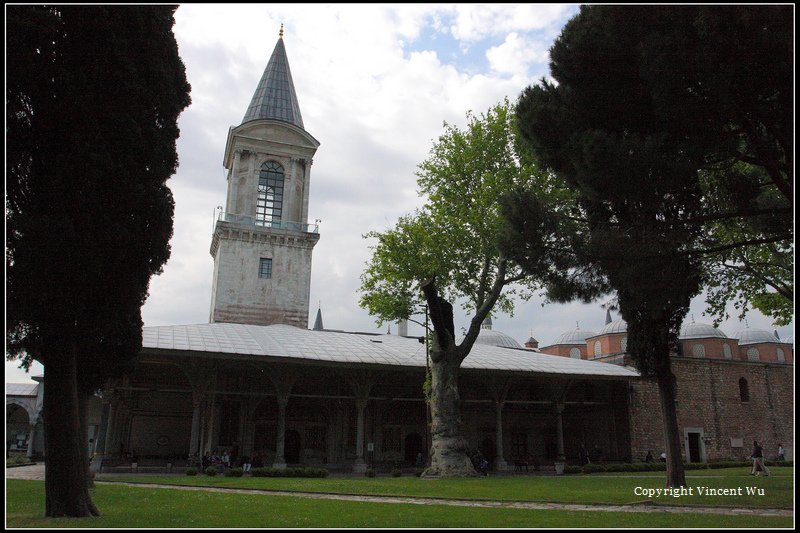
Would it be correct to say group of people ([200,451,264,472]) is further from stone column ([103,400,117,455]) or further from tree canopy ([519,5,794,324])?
tree canopy ([519,5,794,324])

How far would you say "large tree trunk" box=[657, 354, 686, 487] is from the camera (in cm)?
1260

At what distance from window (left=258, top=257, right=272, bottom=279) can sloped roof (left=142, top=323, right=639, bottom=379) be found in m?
4.20

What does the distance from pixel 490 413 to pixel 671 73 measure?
20.8 metres

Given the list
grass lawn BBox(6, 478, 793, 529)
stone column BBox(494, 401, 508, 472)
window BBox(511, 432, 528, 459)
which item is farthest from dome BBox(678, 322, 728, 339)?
grass lawn BBox(6, 478, 793, 529)

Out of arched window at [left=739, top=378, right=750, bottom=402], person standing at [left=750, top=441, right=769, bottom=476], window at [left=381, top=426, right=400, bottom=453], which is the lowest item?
window at [left=381, top=426, right=400, bottom=453]

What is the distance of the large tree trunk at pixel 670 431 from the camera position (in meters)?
12.6

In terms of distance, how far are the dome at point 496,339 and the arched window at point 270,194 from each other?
59.9 ft

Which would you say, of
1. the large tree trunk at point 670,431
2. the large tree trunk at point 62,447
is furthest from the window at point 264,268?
the large tree trunk at point 62,447

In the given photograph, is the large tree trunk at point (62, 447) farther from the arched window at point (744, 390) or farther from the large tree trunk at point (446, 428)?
the arched window at point (744, 390)

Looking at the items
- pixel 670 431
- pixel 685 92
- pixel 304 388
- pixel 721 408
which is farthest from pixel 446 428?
pixel 721 408

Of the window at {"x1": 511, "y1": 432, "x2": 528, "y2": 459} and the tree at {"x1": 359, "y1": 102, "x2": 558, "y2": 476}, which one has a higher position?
the tree at {"x1": 359, "y1": 102, "x2": 558, "y2": 476}

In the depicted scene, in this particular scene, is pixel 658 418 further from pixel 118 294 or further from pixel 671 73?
pixel 118 294

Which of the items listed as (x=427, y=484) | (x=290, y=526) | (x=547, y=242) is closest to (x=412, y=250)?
(x=427, y=484)

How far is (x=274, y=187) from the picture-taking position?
3256cm
